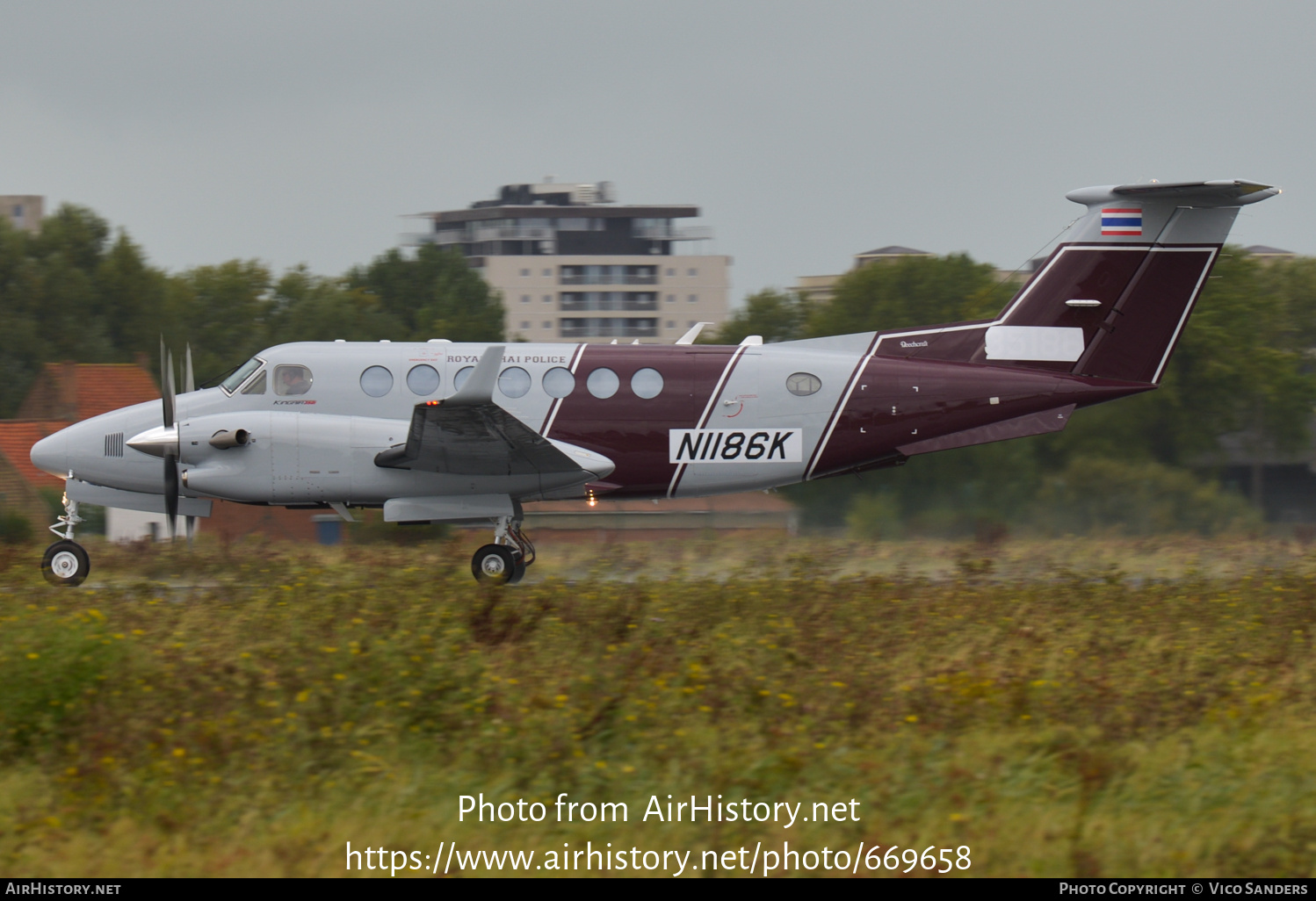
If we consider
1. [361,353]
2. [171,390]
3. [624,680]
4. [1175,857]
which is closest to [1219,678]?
[1175,857]

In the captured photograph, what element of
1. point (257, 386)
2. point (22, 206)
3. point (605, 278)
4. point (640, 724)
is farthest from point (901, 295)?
point (22, 206)

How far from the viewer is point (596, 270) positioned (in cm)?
9869

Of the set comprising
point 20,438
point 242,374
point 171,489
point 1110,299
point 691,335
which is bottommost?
point 20,438

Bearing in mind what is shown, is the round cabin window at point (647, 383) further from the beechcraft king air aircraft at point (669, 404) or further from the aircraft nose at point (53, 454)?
the aircraft nose at point (53, 454)

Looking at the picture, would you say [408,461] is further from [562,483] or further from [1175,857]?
[1175,857]

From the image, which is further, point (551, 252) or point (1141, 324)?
point (551, 252)

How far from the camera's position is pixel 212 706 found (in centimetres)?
852

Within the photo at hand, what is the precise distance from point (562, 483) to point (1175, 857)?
8.84 meters

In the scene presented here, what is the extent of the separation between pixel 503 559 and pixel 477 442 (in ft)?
4.59

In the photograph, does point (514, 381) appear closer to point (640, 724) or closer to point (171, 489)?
point (171, 489)

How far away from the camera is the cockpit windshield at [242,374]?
14.6 meters

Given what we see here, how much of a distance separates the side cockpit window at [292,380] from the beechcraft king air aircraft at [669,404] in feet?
0.07

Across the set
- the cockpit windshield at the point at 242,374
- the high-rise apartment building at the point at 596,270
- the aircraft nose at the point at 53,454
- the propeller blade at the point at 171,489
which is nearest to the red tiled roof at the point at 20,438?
the aircraft nose at the point at 53,454

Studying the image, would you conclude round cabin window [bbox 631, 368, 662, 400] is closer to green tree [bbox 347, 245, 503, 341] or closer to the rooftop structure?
green tree [bbox 347, 245, 503, 341]
